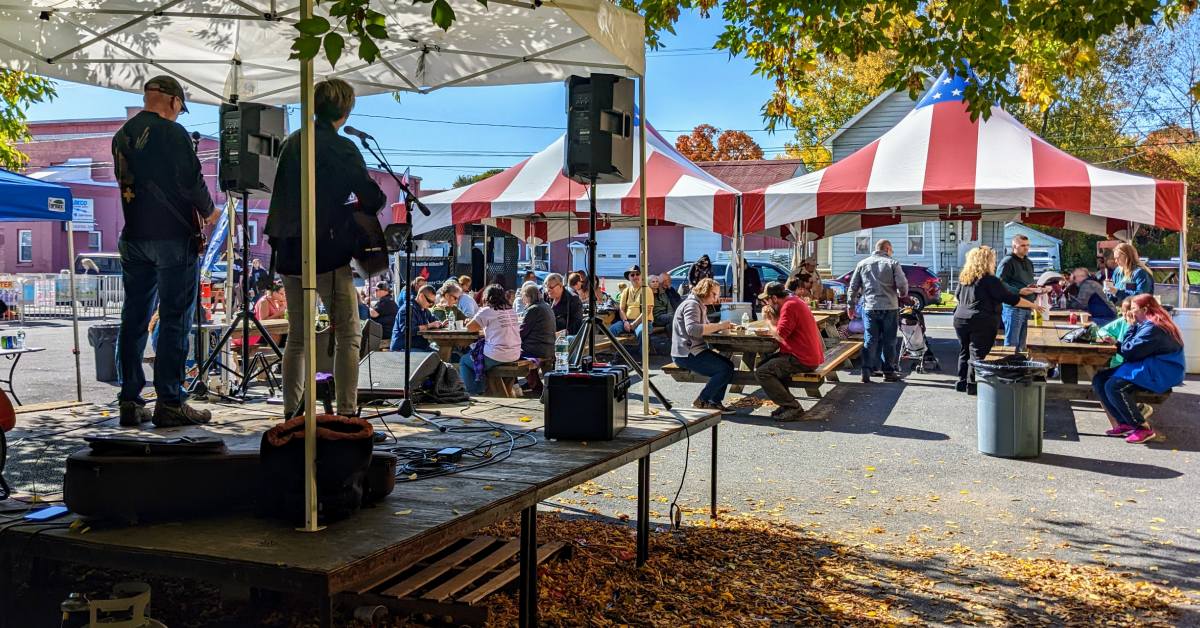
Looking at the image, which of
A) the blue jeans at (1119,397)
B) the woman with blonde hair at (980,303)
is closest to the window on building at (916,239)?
the woman with blonde hair at (980,303)

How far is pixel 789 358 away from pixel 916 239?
27.7 meters

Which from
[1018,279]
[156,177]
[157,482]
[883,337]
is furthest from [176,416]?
[1018,279]

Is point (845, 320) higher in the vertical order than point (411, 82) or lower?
lower

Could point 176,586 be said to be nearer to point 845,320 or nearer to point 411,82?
point 411,82

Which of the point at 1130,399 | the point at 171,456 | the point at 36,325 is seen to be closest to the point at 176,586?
the point at 171,456

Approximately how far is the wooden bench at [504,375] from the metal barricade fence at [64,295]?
19.9m

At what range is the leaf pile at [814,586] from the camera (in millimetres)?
4359

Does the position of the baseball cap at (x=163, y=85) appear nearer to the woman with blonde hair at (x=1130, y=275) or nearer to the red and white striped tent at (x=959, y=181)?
the red and white striped tent at (x=959, y=181)

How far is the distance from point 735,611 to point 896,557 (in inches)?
50.3

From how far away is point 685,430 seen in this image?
568cm

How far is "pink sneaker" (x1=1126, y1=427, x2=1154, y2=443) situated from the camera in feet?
27.9

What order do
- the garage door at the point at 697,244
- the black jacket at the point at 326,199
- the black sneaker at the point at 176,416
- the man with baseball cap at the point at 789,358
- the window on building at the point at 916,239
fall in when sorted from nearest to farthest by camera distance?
the black jacket at the point at 326,199, the black sneaker at the point at 176,416, the man with baseball cap at the point at 789,358, the window on building at the point at 916,239, the garage door at the point at 697,244

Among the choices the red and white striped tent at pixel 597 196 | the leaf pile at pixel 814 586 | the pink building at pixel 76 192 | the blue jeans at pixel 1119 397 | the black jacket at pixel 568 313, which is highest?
the pink building at pixel 76 192

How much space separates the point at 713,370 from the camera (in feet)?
33.9
